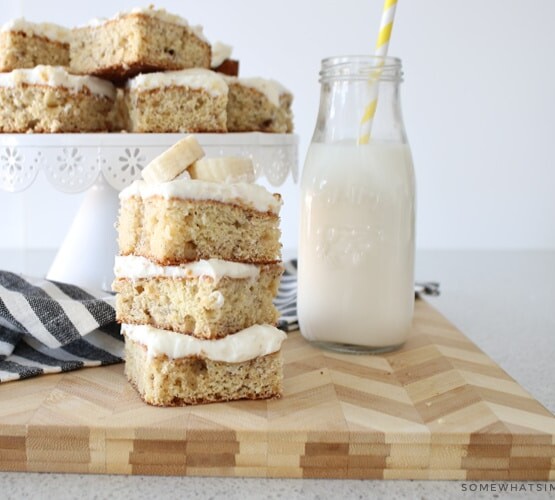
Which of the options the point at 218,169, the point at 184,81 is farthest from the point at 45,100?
the point at 218,169

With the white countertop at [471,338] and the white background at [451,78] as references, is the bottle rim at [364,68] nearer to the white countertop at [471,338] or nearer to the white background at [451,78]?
the white countertop at [471,338]

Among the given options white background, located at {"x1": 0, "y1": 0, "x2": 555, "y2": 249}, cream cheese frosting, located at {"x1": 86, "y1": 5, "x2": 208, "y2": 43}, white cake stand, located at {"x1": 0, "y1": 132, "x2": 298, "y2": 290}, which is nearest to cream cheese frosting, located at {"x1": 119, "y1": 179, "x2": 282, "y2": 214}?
white cake stand, located at {"x1": 0, "y1": 132, "x2": 298, "y2": 290}

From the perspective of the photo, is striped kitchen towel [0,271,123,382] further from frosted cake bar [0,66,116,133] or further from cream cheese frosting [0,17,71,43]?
cream cheese frosting [0,17,71,43]

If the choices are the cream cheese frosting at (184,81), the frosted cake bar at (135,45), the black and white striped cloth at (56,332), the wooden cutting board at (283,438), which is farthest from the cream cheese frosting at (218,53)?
the wooden cutting board at (283,438)

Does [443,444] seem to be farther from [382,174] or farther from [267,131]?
[267,131]

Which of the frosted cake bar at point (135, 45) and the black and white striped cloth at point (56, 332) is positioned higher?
the frosted cake bar at point (135, 45)

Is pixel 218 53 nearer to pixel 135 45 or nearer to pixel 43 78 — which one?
pixel 135 45
